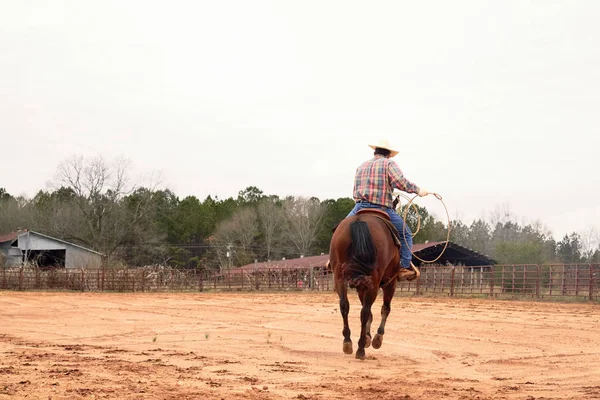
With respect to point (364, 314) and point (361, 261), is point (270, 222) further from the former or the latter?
point (361, 261)

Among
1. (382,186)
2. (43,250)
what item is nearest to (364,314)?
(382,186)

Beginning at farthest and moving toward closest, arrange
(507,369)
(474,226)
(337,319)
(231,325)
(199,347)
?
1. (474,226)
2. (337,319)
3. (231,325)
4. (199,347)
5. (507,369)

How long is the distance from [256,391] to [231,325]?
26.4 ft

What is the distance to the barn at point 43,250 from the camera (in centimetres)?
5819

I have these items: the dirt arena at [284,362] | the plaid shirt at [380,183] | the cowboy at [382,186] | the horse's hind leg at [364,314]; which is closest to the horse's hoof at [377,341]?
the dirt arena at [284,362]

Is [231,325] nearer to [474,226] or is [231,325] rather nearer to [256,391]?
[256,391]

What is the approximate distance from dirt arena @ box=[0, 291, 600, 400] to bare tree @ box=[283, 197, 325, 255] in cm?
6934

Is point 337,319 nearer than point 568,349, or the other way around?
point 568,349

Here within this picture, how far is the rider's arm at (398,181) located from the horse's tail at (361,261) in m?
1.11

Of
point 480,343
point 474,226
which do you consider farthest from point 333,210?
point 480,343

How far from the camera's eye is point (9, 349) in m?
9.28

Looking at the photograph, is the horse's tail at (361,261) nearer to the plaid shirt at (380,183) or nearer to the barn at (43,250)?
the plaid shirt at (380,183)

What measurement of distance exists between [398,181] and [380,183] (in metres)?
0.24

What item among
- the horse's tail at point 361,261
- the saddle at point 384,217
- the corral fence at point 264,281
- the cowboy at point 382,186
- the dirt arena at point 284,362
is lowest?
the corral fence at point 264,281
